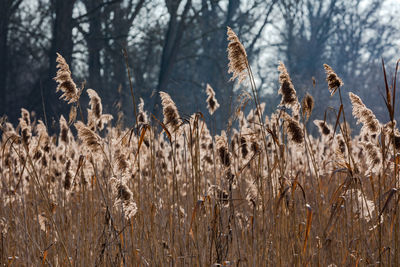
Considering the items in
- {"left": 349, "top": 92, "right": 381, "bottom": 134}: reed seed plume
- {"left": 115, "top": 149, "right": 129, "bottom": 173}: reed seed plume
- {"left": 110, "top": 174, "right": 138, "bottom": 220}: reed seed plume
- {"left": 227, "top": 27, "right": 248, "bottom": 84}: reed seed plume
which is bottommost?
{"left": 110, "top": 174, "right": 138, "bottom": 220}: reed seed plume

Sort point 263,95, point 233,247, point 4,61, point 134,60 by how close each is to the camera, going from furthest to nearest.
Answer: point 263,95, point 134,60, point 4,61, point 233,247

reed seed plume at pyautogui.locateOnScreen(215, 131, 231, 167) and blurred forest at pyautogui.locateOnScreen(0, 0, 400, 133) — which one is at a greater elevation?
blurred forest at pyautogui.locateOnScreen(0, 0, 400, 133)

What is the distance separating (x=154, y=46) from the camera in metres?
22.7

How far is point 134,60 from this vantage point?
19.5 metres

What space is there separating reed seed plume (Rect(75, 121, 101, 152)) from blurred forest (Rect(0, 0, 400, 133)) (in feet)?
23.4

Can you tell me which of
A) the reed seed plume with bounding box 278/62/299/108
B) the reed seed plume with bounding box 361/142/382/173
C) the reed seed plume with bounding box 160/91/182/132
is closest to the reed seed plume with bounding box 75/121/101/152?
the reed seed plume with bounding box 160/91/182/132

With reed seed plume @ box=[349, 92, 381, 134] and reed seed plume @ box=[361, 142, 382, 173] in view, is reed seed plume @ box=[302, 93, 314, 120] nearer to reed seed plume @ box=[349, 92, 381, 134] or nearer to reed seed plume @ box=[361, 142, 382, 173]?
reed seed plume @ box=[349, 92, 381, 134]

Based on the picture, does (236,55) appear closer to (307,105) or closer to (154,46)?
(307,105)

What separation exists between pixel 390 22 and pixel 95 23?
1928 centimetres

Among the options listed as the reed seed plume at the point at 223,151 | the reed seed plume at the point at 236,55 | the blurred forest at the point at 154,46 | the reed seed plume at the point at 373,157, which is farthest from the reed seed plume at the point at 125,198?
the blurred forest at the point at 154,46

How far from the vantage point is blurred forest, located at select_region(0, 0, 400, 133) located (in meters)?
16.5

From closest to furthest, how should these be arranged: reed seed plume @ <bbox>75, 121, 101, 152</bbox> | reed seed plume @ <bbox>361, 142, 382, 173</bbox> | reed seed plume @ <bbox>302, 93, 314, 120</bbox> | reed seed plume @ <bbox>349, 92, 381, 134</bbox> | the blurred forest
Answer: reed seed plume @ <bbox>75, 121, 101, 152</bbox>
reed seed plume @ <bbox>349, 92, 381, 134</bbox>
reed seed plume @ <bbox>302, 93, 314, 120</bbox>
reed seed plume @ <bbox>361, 142, 382, 173</bbox>
the blurred forest

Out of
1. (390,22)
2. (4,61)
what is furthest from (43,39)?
(390,22)

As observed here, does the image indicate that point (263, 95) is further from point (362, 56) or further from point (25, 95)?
point (25, 95)
